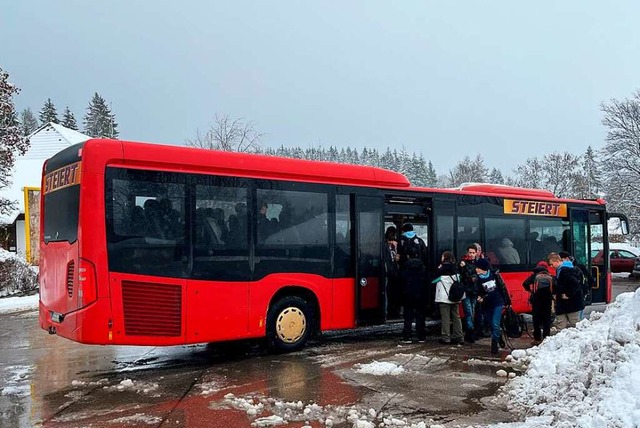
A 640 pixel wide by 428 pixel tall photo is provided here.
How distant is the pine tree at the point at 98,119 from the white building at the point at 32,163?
35837 millimetres

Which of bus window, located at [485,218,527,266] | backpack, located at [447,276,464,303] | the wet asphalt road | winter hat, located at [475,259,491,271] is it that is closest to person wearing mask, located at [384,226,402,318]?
the wet asphalt road

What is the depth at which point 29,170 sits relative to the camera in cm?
3788

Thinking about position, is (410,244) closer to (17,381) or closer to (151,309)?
(151,309)

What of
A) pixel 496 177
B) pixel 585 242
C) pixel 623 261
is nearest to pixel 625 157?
Answer: pixel 623 261

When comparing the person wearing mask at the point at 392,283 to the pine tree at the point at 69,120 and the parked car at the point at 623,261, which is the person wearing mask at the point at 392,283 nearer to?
the parked car at the point at 623,261

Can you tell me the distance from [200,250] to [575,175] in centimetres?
6421

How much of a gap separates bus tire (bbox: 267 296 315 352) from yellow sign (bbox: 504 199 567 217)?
578 cm

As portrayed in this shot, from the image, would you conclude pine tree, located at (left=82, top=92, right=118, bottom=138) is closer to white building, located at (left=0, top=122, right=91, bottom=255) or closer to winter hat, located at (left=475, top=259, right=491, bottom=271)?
white building, located at (left=0, top=122, right=91, bottom=255)

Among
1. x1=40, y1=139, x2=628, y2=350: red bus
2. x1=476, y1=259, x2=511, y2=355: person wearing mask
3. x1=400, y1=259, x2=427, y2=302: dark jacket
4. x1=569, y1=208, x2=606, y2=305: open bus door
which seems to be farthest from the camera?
x1=569, y1=208, x2=606, y2=305: open bus door

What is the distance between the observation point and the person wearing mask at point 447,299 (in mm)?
10203

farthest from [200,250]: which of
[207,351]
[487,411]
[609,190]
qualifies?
[609,190]

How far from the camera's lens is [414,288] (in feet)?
33.2

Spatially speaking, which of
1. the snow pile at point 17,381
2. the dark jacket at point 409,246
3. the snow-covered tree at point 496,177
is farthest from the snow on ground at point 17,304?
the snow-covered tree at point 496,177

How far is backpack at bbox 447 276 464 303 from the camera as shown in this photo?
999 cm
